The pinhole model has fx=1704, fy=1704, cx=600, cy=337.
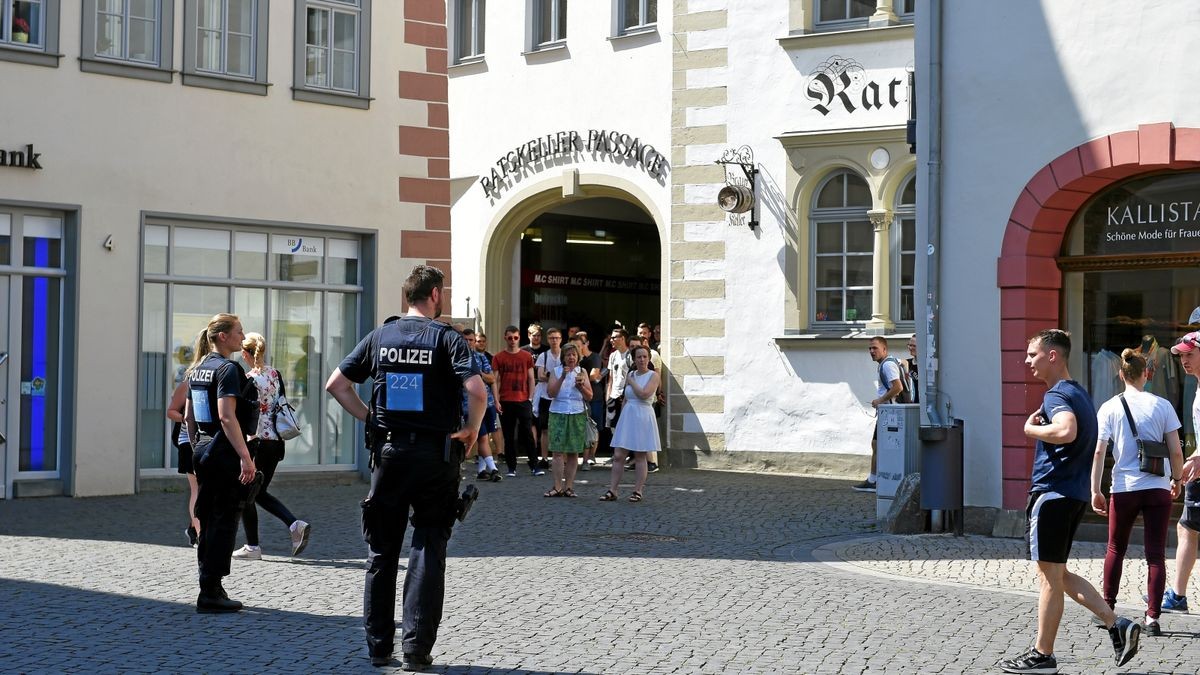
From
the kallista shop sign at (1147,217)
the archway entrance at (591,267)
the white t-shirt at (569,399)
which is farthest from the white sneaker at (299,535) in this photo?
the archway entrance at (591,267)

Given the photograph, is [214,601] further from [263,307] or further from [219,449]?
[263,307]

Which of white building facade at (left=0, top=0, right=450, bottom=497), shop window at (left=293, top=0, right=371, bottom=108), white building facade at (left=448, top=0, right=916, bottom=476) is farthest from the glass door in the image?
white building facade at (left=448, top=0, right=916, bottom=476)

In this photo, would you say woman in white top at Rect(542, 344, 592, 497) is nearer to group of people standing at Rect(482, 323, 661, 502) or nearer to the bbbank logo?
group of people standing at Rect(482, 323, 661, 502)

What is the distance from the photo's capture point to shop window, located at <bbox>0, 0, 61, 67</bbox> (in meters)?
16.9

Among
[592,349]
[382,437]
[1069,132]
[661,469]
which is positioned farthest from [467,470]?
[382,437]

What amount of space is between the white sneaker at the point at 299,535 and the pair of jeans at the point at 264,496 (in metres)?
0.17

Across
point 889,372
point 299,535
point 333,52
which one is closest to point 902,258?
point 889,372

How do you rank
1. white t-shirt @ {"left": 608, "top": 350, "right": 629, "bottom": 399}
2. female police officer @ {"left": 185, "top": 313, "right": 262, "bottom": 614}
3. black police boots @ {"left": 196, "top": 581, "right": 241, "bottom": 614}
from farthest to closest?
white t-shirt @ {"left": 608, "top": 350, "right": 629, "bottom": 399} → female police officer @ {"left": 185, "top": 313, "right": 262, "bottom": 614} → black police boots @ {"left": 196, "top": 581, "right": 241, "bottom": 614}

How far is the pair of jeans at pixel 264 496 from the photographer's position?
12.3 meters

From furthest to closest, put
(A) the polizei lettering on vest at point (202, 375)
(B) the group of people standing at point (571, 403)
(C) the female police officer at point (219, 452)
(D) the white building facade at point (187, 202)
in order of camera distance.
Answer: (B) the group of people standing at point (571, 403) → (D) the white building facade at point (187, 202) → (A) the polizei lettering on vest at point (202, 375) → (C) the female police officer at point (219, 452)

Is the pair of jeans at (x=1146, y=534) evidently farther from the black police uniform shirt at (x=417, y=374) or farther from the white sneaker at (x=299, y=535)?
the white sneaker at (x=299, y=535)

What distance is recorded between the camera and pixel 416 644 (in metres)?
7.90

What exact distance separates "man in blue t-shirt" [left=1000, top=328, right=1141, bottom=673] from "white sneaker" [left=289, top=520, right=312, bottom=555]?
18.5 feet

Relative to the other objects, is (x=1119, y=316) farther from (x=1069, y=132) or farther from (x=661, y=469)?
(x=661, y=469)
